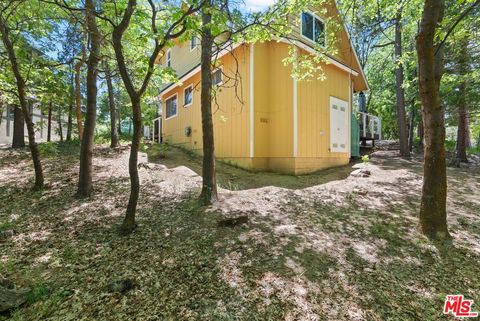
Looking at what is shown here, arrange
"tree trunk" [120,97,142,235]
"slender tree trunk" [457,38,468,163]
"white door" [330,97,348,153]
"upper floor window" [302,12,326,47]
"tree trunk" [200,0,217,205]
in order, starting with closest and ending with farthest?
1. "tree trunk" [120,97,142,235]
2. "tree trunk" [200,0,217,205]
3. "slender tree trunk" [457,38,468,163]
4. "upper floor window" [302,12,326,47]
5. "white door" [330,97,348,153]

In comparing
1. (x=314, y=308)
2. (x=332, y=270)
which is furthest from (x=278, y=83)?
(x=314, y=308)

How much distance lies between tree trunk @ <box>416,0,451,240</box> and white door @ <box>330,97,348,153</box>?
230 inches

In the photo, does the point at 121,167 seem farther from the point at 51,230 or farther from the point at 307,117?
the point at 307,117

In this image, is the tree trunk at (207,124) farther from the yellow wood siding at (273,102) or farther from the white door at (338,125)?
the white door at (338,125)

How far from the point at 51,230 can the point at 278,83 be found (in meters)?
7.34

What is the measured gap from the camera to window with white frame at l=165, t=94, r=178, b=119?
1373 centimetres

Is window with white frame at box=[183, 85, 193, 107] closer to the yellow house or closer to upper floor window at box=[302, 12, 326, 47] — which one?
the yellow house

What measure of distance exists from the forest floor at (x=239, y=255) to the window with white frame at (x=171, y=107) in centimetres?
824

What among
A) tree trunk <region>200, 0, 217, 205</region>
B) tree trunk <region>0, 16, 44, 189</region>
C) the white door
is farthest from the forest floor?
the white door

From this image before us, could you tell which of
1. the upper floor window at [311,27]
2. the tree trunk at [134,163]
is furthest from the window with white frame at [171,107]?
the tree trunk at [134,163]

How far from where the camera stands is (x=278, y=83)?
29.1 ft

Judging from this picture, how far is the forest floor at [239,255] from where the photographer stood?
2639mm

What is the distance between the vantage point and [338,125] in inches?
397

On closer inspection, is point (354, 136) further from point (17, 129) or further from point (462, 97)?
point (17, 129)
